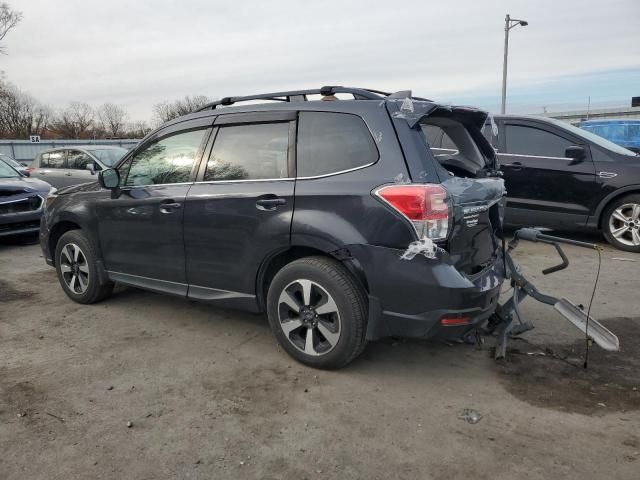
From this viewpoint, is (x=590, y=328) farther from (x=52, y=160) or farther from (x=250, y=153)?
(x=52, y=160)

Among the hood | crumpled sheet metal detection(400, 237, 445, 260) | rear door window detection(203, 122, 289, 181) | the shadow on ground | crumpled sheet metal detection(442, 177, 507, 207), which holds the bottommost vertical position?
the shadow on ground

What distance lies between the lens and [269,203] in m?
3.54

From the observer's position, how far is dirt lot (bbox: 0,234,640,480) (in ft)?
8.40

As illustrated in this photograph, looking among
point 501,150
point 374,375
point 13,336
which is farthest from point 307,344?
point 501,150

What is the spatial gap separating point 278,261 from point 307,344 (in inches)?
24.6

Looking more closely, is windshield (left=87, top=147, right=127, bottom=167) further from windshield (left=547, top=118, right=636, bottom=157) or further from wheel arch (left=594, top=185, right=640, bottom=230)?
wheel arch (left=594, top=185, right=640, bottom=230)

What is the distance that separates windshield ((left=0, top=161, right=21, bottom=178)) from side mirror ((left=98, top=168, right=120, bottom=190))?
5409 millimetres

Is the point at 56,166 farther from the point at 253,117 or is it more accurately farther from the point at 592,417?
the point at 592,417

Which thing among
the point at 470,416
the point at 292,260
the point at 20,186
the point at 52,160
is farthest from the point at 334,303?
the point at 52,160

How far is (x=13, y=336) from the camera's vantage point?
4262mm

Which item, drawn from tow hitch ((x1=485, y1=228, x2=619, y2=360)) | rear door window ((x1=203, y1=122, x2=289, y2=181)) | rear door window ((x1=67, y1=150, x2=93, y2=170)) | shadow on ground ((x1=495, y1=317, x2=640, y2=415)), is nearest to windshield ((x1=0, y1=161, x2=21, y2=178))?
rear door window ((x1=67, y1=150, x2=93, y2=170))

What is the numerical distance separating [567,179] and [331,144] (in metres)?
4.91

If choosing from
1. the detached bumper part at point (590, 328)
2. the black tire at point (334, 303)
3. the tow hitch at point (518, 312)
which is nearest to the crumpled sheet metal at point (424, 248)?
the black tire at point (334, 303)

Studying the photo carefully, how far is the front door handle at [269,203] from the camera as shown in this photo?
3490mm
